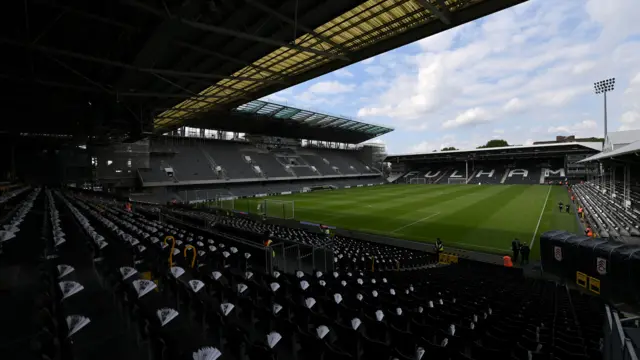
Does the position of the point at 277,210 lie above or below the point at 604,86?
below

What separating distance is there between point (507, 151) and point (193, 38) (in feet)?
216

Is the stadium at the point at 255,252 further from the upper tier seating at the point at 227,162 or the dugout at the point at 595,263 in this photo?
the upper tier seating at the point at 227,162

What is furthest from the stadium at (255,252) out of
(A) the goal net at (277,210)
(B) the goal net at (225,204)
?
(B) the goal net at (225,204)

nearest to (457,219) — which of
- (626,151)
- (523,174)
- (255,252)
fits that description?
(626,151)

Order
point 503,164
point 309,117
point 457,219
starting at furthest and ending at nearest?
1. point 503,164
2. point 309,117
3. point 457,219

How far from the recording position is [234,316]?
4.05 m

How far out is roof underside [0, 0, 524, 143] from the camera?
7195 mm

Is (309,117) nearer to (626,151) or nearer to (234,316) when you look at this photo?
(626,151)

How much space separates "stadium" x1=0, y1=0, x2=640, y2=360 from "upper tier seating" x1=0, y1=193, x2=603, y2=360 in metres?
0.03

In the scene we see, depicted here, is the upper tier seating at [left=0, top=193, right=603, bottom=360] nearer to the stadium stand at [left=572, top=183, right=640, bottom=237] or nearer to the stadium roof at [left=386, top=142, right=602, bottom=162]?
the stadium stand at [left=572, top=183, right=640, bottom=237]

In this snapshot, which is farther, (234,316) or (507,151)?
(507,151)

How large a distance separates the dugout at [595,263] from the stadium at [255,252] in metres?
0.05

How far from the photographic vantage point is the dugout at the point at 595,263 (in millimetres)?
8078

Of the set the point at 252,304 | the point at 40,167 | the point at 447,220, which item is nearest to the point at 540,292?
the point at 252,304
